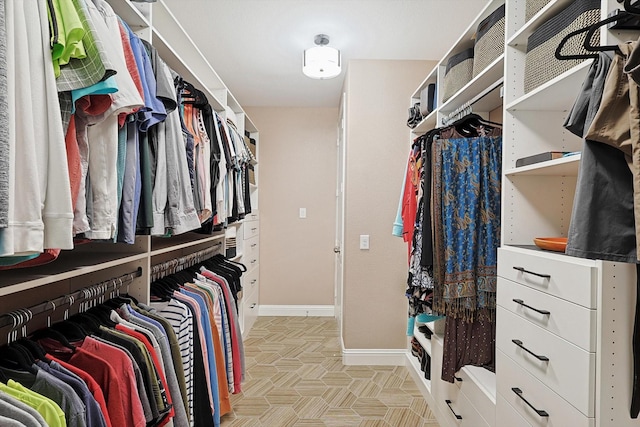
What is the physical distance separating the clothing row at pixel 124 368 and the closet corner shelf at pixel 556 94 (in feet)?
5.29

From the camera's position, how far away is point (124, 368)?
1.24 metres

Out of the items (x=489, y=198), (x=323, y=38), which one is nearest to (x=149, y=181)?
(x=489, y=198)

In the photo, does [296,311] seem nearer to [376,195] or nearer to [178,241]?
[376,195]

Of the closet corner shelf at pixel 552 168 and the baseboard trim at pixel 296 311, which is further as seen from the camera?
the baseboard trim at pixel 296 311

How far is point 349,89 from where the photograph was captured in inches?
130

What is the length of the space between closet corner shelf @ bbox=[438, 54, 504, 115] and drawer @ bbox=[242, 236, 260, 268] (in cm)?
221

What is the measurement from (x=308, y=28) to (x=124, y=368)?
2405mm

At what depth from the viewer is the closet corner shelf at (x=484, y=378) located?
1779 millimetres

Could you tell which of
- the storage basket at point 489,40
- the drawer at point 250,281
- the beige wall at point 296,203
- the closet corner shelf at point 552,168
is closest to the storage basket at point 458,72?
the storage basket at point 489,40

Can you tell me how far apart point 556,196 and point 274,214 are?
3.64m

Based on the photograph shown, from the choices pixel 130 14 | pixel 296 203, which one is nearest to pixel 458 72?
pixel 130 14

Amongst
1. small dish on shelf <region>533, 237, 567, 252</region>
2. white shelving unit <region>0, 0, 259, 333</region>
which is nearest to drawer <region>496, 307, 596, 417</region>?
small dish on shelf <region>533, 237, 567, 252</region>

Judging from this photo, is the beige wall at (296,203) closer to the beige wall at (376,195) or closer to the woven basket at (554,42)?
the beige wall at (376,195)

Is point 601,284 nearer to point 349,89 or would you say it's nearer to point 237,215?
point 237,215
